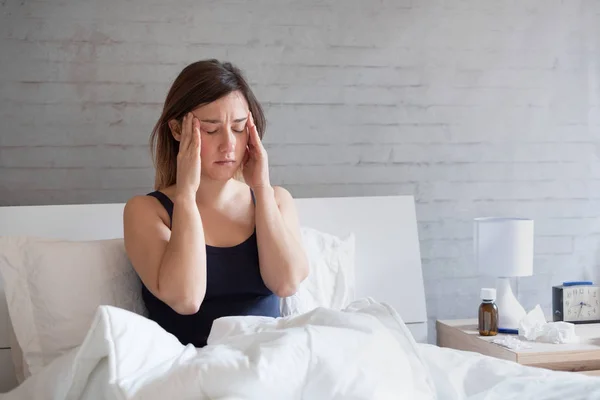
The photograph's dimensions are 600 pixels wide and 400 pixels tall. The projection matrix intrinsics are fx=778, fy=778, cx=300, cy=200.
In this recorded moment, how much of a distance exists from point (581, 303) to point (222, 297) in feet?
5.02

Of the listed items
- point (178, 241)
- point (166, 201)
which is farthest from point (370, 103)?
point (178, 241)

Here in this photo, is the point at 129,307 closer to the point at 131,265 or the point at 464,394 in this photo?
the point at 131,265

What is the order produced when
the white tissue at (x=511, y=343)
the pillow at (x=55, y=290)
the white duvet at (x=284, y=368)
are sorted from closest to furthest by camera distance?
the white duvet at (x=284, y=368) < the pillow at (x=55, y=290) < the white tissue at (x=511, y=343)

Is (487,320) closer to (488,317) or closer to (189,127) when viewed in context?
(488,317)

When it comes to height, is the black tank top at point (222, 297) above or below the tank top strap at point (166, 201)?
below

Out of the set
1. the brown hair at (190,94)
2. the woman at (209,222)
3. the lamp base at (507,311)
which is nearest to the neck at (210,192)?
the woman at (209,222)

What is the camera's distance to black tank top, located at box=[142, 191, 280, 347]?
227 centimetres

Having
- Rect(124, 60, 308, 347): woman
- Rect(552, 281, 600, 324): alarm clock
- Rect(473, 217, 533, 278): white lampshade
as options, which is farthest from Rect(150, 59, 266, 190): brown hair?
Rect(552, 281, 600, 324): alarm clock

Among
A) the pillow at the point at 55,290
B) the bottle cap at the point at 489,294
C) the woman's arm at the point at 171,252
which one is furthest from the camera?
the bottle cap at the point at 489,294

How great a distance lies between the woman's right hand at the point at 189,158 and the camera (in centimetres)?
228

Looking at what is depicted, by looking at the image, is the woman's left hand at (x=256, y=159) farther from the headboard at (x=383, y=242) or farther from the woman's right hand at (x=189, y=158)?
the headboard at (x=383, y=242)

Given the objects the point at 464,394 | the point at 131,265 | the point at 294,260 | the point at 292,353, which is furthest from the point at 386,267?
the point at 292,353

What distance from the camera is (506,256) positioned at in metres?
2.89

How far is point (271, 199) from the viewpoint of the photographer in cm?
241
